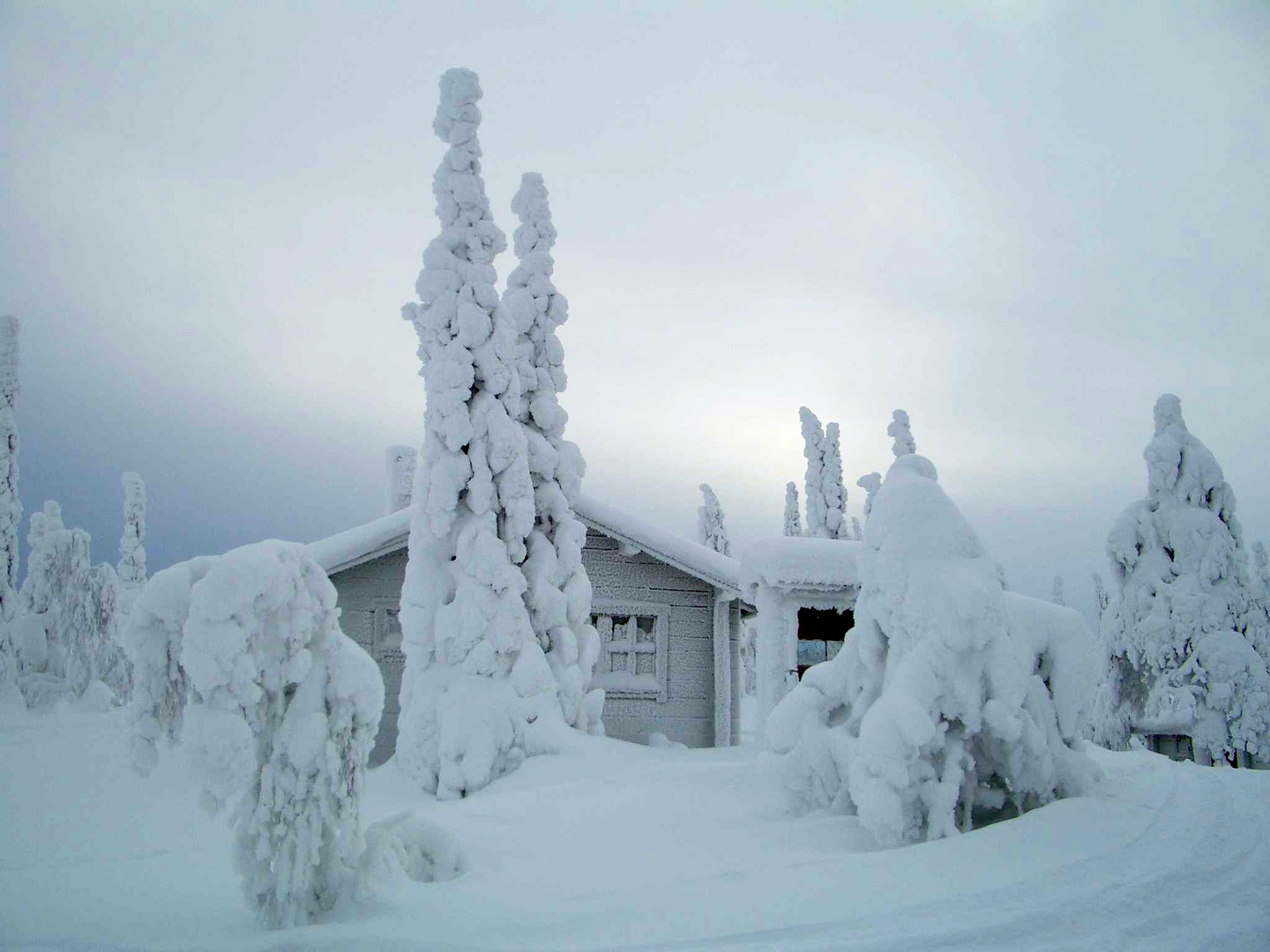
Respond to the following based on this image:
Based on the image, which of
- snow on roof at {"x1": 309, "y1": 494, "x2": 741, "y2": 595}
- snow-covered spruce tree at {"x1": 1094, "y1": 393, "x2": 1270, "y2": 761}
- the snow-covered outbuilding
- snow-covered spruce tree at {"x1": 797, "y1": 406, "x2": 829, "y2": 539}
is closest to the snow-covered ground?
snow-covered spruce tree at {"x1": 1094, "y1": 393, "x2": 1270, "y2": 761}

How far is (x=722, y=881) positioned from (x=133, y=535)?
39485 mm

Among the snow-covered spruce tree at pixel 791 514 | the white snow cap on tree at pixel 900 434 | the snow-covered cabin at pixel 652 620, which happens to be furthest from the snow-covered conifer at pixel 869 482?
the snow-covered spruce tree at pixel 791 514

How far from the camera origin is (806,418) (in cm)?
3234

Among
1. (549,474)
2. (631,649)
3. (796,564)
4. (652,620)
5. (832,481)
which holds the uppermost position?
(832,481)

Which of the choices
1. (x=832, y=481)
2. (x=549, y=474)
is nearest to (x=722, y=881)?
(x=549, y=474)

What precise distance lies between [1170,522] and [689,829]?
1147 cm

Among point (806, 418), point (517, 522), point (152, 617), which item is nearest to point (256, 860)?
point (152, 617)

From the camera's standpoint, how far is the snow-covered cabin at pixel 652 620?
18.3 metres

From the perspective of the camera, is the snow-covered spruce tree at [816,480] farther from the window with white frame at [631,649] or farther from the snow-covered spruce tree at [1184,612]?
the snow-covered spruce tree at [1184,612]

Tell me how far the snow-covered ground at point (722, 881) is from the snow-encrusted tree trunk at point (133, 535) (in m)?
31.8

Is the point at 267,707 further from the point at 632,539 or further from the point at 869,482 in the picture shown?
the point at 869,482

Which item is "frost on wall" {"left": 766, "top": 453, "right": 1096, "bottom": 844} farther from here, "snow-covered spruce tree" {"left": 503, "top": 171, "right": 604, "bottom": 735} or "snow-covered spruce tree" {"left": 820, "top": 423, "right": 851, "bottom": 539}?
"snow-covered spruce tree" {"left": 820, "top": 423, "right": 851, "bottom": 539}

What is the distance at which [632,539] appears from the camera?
18.6 m

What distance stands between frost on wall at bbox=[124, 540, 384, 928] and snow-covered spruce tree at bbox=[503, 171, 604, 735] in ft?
27.4
